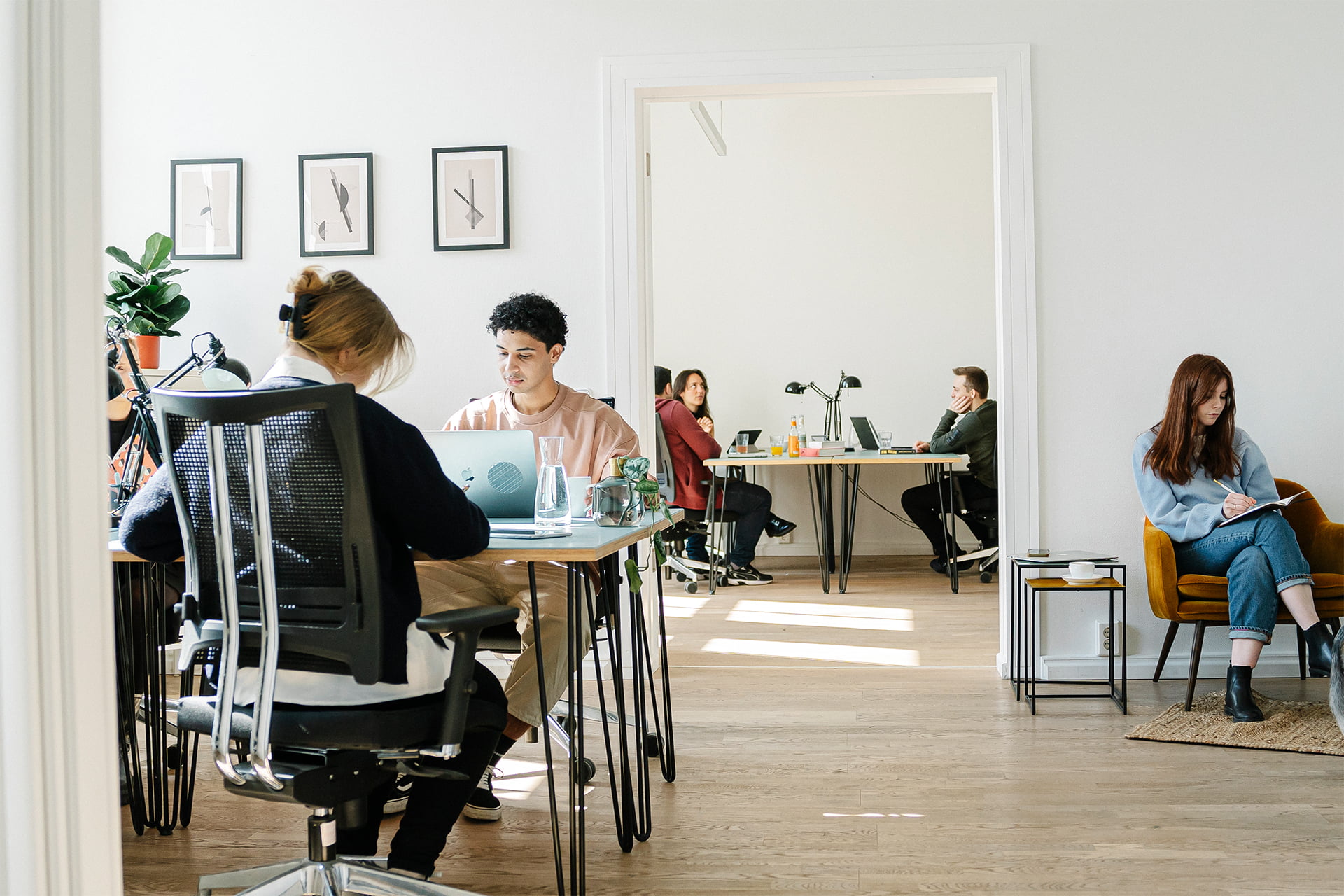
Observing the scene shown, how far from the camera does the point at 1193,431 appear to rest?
3.58 m

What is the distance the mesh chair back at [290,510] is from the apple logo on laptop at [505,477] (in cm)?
77

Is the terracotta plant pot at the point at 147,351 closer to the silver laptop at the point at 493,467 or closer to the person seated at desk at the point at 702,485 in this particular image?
the silver laptop at the point at 493,467

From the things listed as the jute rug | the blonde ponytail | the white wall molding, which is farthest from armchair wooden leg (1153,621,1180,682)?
the white wall molding

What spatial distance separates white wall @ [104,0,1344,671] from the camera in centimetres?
378

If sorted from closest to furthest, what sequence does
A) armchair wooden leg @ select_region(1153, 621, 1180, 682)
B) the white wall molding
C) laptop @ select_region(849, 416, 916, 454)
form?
the white wall molding
armchair wooden leg @ select_region(1153, 621, 1180, 682)
laptop @ select_region(849, 416, 916, 454)

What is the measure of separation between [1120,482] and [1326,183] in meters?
1.22

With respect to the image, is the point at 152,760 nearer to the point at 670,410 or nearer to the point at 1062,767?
the point at 1062,767

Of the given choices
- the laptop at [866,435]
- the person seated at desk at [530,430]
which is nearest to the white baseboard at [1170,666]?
the person seated at desk at [530,430]

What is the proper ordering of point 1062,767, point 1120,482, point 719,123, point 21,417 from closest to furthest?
1. point 21,417
2. point 1062,767
3. point 1120,482
4. point 719,123

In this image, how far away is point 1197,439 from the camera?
3.59m

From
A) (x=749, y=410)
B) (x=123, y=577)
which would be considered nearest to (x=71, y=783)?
(x=123, y=577)

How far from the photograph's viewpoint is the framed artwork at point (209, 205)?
4.12 m

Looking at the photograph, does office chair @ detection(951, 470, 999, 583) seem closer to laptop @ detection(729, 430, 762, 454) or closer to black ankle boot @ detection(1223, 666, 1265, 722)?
laptop @ detection(729, 430, 762, 454)

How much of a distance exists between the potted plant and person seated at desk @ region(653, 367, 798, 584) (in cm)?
263
